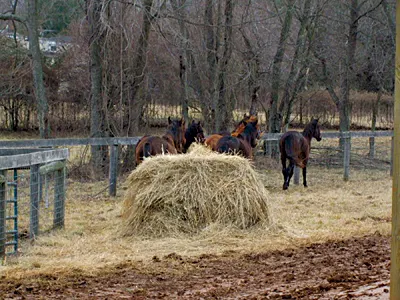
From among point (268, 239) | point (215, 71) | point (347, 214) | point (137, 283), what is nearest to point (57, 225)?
point (268, 239)

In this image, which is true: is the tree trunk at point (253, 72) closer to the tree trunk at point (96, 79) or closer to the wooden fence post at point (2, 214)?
the tree trunk at point (96, 79)

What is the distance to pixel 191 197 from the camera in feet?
33.7

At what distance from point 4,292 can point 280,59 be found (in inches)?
711

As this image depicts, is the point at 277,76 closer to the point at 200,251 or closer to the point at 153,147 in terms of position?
the point at 153,147

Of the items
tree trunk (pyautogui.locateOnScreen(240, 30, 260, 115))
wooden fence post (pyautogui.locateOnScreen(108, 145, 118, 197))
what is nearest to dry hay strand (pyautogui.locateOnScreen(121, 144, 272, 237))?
wooden fence post (pyautogui.locateOnScreen(108, 145, 118, 197))

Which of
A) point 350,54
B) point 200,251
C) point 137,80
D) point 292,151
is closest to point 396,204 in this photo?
point 200,251

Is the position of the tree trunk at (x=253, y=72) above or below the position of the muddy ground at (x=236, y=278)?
above

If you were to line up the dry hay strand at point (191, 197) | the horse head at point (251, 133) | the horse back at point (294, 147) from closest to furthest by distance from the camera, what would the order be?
the dry hay strand at point (191, 197) → the horse head at point (251, 133) → the horse back at point (294, 147)

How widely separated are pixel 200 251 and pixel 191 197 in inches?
56.1

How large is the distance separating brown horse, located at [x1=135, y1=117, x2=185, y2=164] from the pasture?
126 centimetres

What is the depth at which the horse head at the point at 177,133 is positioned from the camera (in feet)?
50.2

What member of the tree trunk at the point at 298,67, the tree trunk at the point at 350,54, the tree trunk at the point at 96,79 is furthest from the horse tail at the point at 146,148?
the tree trunk at the point at 350,54

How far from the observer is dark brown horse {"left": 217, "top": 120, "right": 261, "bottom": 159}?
14.4 m

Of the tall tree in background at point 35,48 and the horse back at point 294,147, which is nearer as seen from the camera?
the horse back at point 294,147
